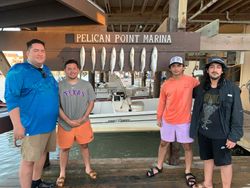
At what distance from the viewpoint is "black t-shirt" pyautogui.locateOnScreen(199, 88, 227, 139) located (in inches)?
96.0

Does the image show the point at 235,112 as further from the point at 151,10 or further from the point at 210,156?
the point at 151,10

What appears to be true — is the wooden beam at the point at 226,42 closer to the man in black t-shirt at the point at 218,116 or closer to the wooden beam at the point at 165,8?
the man in black t-shirt at the point at 218,116

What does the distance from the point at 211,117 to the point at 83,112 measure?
1.33m

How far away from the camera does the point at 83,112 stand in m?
2.82

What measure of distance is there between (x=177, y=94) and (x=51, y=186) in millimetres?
1700

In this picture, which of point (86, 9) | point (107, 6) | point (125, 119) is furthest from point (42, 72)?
point (107, 6)

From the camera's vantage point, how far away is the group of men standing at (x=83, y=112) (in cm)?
236

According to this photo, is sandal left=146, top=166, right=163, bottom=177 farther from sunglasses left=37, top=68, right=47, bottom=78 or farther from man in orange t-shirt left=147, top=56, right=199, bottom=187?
sunglasses left=37, top=68, right=47, bottom=78

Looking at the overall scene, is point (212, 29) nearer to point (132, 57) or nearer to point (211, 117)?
point (132, 57)

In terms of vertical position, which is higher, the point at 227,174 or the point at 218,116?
the point at 218,116

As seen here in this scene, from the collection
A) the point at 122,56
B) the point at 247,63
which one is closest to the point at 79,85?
the point at 122,56

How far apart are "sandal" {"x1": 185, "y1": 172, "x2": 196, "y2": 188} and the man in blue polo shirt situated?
1626 mm

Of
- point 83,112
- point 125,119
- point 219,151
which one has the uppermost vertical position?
point 83,112

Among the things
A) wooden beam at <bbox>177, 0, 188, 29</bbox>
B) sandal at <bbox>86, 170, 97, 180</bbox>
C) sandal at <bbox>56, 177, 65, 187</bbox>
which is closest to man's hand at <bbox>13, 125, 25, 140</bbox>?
sandal at <bbox>56, 177, 65, 187</bbox>
